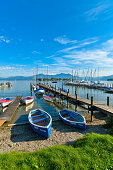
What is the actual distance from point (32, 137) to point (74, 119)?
5967 mm

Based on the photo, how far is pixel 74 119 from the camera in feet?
40.7

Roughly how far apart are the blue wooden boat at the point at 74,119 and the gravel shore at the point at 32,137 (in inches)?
19.1

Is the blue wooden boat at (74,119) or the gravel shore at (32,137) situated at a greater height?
the blue wooden boat at (74,119)

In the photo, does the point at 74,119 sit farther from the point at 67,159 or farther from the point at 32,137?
the point at 67,159

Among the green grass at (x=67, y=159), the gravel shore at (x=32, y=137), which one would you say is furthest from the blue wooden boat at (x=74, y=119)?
the green grass at (x=67, y=159)

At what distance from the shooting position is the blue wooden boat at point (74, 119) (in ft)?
33.0

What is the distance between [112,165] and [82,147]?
67.0 inches

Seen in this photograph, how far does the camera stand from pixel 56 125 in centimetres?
1129

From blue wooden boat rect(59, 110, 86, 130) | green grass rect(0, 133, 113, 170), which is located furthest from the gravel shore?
green grass rect(0, 133, 113, 170)

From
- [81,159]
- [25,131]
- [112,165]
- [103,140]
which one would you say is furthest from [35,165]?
[25,131]

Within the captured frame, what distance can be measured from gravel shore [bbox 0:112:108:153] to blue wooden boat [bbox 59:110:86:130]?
19.1 inches

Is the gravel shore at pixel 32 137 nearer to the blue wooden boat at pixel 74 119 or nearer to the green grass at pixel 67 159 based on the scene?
the blue wooden boat at pixel 74 119

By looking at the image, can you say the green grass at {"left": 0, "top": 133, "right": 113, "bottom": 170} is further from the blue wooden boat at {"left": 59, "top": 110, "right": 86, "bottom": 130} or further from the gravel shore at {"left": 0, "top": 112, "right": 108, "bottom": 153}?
the blue wooden boat at {"left": 59, "top": 110, "right": 86, "bottom": 130}

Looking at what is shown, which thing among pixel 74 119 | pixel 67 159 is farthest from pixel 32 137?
pixel 74 119
